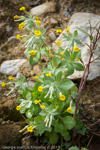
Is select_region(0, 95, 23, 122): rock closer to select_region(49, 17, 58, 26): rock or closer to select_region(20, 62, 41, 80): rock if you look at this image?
select_region(20, 62, 41, 80): rock

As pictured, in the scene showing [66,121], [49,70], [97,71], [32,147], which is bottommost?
[32,147]

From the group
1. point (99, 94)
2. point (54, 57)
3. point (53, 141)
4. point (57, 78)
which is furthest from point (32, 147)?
point (99, 94)

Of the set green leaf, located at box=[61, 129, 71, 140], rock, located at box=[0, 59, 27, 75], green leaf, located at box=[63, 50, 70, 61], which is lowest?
green leaf, located at box=[61, 129, 71, 140]

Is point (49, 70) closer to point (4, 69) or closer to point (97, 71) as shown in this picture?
point (97, 71)

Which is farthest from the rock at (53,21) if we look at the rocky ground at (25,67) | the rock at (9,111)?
the rock at (9,111)

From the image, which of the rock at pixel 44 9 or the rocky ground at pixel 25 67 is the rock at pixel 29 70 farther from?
the rock at pixel 44 9

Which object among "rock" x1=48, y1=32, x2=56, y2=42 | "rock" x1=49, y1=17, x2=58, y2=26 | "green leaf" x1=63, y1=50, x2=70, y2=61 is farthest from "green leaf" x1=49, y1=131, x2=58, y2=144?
"rock" x1=49, y1=17, x2=58, y2=26

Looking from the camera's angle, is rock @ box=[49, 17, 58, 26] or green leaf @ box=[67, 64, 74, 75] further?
rock @ box=[49, 17, 58, 26]
